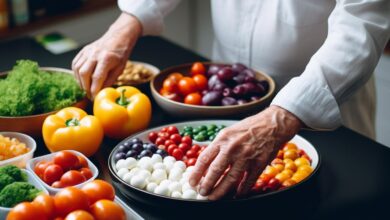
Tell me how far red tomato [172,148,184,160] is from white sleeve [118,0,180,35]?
523 mm

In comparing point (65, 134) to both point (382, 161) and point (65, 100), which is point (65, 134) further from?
point (382, 161)

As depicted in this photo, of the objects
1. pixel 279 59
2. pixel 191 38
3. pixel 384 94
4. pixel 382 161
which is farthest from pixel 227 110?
pixel 191 38

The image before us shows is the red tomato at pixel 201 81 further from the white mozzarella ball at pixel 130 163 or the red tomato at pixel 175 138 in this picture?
the white mozzarella ball at pixel 130 163

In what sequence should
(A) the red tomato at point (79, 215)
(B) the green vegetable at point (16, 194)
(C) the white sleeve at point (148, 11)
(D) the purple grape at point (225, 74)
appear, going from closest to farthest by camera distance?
(A) the red tomato at point (79, 215) → (B) the green vegetable at point (16, 194) → (D) the purple grape at point (225, 74) → (C) the white sleeve at point (148, 11)

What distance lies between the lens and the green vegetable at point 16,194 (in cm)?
116

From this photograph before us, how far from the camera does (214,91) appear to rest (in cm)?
166

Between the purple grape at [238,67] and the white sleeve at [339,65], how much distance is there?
36cm

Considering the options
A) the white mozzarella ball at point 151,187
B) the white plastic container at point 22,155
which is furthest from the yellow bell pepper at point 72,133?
the white mozzarella ball at point 151,187

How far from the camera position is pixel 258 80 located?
5.65 feet

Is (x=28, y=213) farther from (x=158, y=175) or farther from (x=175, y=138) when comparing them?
(x=175, y=138)

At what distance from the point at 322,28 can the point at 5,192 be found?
0.93 m

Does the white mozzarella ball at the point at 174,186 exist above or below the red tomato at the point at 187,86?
above

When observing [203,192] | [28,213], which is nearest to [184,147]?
[203,192]

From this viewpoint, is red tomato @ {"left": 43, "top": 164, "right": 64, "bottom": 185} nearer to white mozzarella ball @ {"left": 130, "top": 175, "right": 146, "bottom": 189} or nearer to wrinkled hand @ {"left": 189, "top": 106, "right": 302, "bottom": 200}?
white mozzarella ball @ {"left": 130, "top": 175, "right": 146, "bottom": 189}
